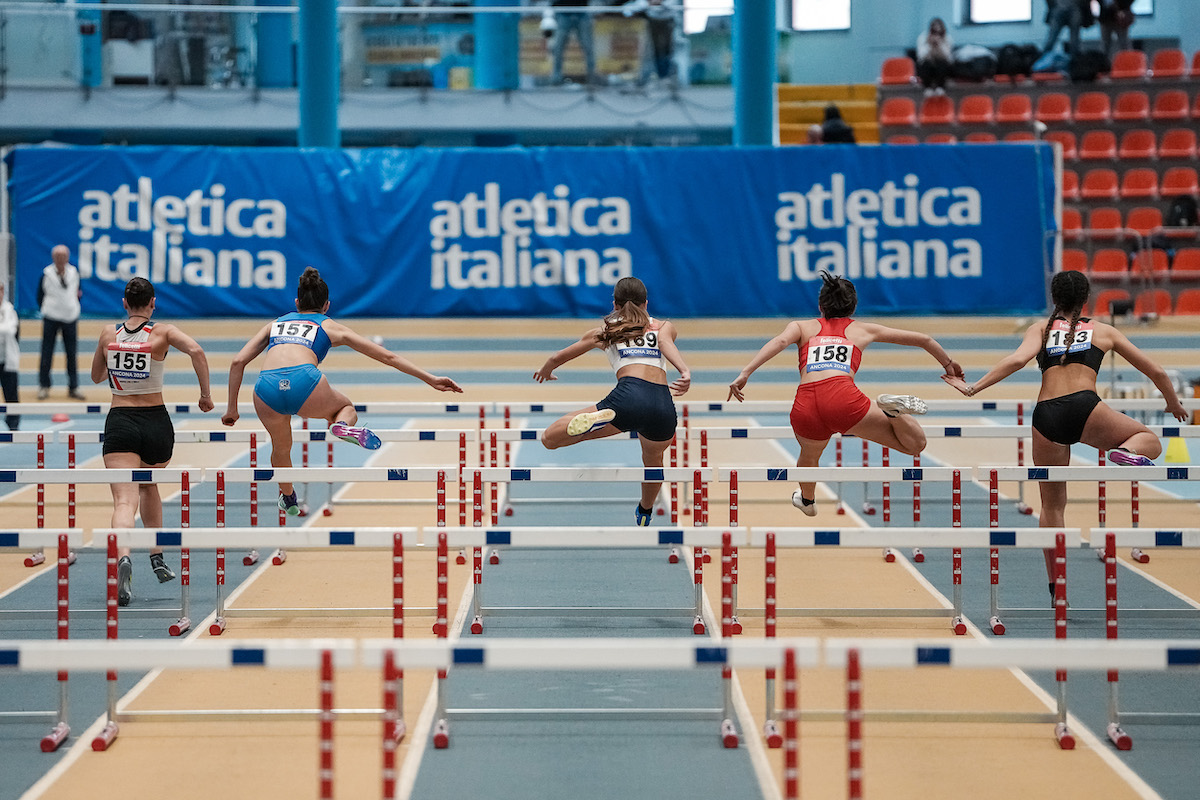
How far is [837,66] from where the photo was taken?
1022 inches

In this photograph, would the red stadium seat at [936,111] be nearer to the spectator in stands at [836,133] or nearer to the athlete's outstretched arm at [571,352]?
the spectator in stands at [836,133]

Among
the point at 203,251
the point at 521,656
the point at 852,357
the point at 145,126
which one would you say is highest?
the point at 145,126

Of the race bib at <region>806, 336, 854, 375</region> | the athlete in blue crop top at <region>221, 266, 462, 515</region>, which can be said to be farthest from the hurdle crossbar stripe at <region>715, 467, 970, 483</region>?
the athlete in blue crop top at <region>221, 266, 462, 515</region>

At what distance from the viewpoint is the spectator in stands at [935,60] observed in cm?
2298

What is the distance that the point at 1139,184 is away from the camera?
22.1 metres

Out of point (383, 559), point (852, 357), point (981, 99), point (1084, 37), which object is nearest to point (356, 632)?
point (383, 559)

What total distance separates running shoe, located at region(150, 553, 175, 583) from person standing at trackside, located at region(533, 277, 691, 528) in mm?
2511

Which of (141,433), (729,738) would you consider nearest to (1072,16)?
(141,433)

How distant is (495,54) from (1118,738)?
19.1 metres

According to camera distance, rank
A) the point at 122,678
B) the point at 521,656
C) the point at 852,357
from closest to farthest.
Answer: the point at 521,656
the point at 122,678
the point at 852,357

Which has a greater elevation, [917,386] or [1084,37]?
[1084,37]

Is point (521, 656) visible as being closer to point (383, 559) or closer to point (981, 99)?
point (383, 559)

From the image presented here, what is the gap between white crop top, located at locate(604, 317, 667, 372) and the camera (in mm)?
7875

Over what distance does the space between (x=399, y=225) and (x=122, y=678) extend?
423 inches
